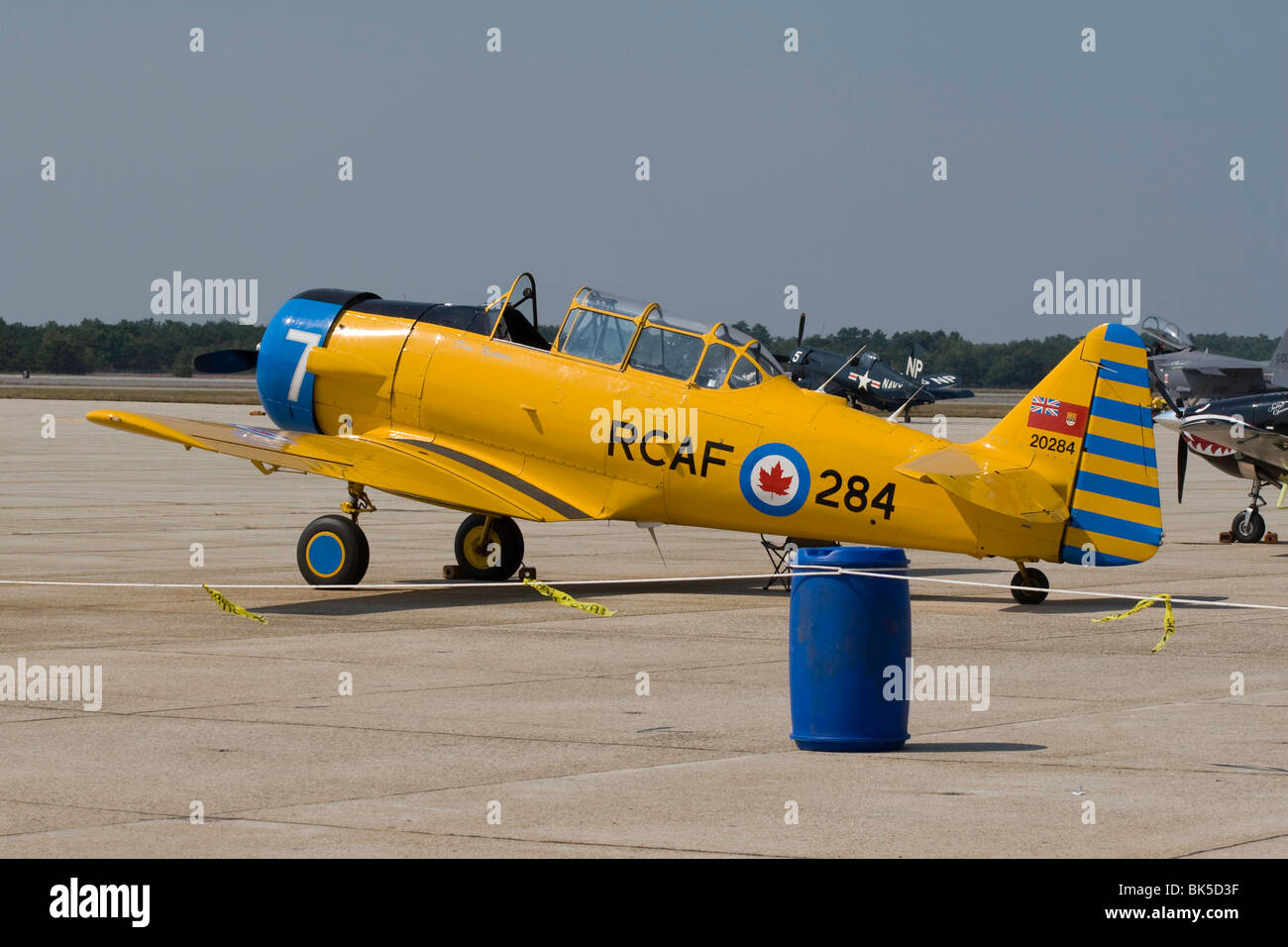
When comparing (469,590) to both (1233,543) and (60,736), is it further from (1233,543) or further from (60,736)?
(1233,543)

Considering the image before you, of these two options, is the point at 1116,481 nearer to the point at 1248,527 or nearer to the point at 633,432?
the point at 633,432

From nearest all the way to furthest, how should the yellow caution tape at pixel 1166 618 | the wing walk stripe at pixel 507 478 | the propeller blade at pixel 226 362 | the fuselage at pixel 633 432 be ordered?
the yellow caution tape at pixel 1166 618
the fuselage at pixel 633 432
the wing walk stripe at pixel 507 478
the propeller blade at pixel 226 362

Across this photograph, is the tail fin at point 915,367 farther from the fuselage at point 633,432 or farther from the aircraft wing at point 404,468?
the aircraft wing at point 404,468

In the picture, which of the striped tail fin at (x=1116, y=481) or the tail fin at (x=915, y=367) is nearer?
the striped tail fin at (x=1116, y=481)

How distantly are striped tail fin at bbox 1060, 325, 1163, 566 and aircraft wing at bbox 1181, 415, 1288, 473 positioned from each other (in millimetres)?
9804

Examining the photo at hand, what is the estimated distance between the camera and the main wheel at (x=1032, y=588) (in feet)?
49.3

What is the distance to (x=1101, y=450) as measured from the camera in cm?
1428

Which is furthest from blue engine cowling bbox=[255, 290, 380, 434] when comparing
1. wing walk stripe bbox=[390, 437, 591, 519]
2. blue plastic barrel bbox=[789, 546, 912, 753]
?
blue plastic barrel bbox=[789, 546, 912, 753]

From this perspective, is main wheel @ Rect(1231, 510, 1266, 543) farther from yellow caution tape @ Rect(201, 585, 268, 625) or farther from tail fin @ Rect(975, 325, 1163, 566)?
yellow caution tape @ Rect(201, 585, 268, 625)

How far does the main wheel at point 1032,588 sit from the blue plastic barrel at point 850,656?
21.6 ft

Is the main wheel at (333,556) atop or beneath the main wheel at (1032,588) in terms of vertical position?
atop

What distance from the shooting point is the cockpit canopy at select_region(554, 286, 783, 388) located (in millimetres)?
15477

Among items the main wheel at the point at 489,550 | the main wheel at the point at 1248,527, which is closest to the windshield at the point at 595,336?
the main wheel at the point at 489,550

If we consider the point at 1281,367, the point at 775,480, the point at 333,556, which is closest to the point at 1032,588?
the point at 775,480
